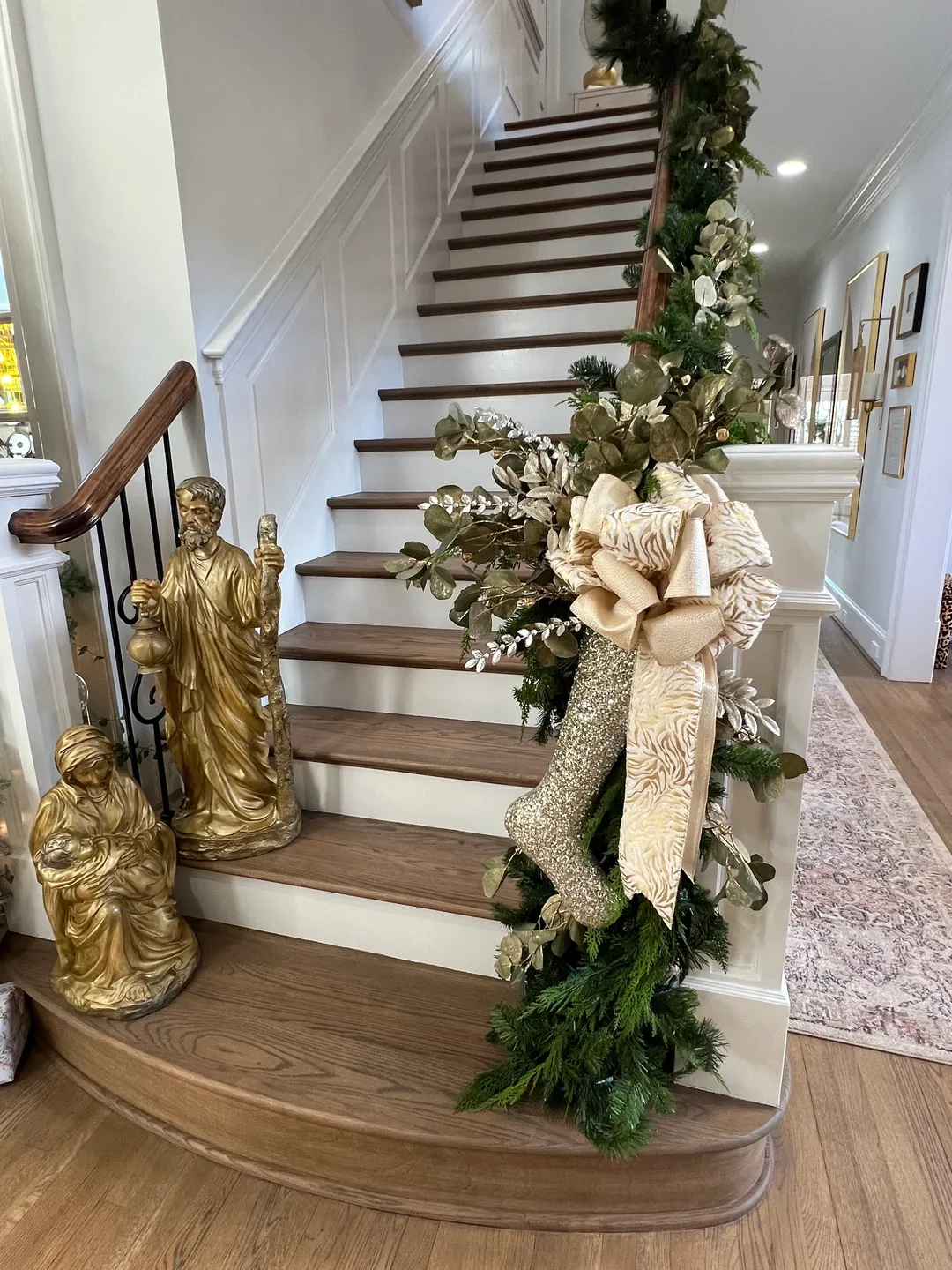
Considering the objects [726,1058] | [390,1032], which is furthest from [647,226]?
[390,1032]

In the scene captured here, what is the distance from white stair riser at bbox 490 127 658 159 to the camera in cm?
412

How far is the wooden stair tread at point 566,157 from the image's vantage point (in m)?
3.82

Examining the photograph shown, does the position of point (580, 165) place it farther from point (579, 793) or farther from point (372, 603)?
point (579, 793)

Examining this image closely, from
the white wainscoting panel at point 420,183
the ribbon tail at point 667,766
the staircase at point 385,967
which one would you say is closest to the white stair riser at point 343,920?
the staircase at point 385,967

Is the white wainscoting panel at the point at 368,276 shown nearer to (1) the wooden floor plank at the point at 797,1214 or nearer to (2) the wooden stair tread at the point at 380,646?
(2) the wooden stair tread at the point at 380,646

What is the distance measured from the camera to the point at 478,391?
281cm

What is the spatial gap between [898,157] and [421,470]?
12.2 ft

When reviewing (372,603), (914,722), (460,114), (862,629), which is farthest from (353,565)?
(862,629)

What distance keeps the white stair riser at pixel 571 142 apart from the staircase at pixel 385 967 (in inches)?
73.1

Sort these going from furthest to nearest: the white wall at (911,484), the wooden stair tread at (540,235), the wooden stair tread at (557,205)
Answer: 1. the white wall at (911,484)
2. the wooden stair tread at (557,205)
3. the wooden stair tread at (540,235)

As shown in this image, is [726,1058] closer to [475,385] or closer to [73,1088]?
[73,1088]

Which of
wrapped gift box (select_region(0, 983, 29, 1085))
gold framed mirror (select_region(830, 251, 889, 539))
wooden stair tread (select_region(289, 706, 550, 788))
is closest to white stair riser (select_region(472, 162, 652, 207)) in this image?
gold framed mirror (select_region(830, 251, 889, 539))

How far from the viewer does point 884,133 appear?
416 centimetres

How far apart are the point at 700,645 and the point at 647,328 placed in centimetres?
69
